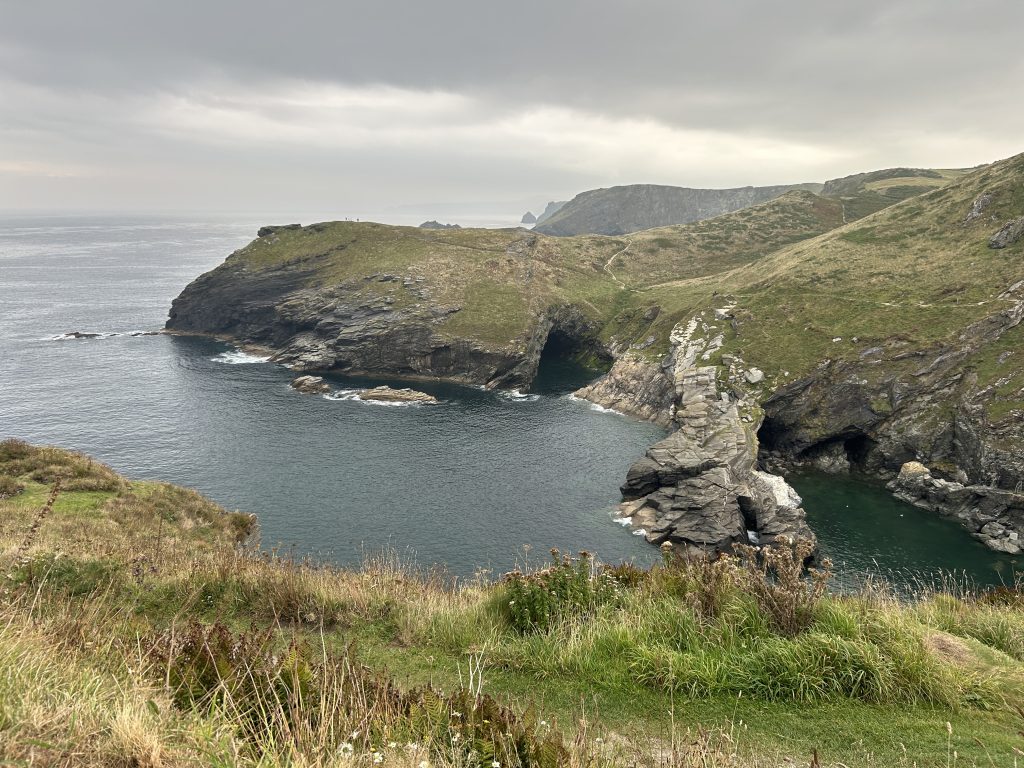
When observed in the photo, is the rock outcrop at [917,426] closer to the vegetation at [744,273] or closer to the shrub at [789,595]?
the vegetation at [744,273]

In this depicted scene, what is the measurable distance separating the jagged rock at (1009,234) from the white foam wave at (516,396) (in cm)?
7456

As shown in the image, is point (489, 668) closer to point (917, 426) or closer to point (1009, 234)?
point (917, 426)

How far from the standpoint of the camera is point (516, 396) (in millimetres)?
99062

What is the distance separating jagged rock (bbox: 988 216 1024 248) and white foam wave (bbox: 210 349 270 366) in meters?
130

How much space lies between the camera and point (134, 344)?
118438 millimetres

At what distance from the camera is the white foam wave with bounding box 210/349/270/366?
111 metres

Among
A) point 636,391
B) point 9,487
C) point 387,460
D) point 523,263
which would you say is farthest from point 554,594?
point 523,263

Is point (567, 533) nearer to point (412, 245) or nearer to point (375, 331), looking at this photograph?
point (375, 331)

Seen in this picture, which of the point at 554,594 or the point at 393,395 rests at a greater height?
the point at 554,594

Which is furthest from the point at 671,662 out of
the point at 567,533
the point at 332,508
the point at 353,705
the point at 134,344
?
the point at 134,344

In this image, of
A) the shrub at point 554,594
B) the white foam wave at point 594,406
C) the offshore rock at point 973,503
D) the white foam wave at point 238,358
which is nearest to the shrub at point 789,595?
the shrub at point 554,594

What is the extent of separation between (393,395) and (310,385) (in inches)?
588

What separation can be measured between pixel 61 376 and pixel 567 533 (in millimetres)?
92818

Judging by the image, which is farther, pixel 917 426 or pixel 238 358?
pixel 238 358
